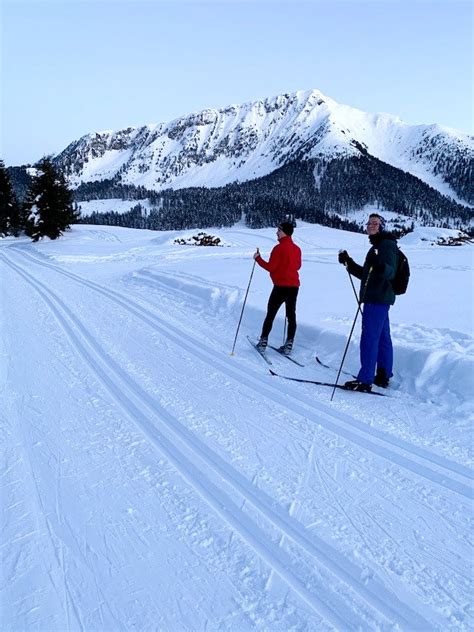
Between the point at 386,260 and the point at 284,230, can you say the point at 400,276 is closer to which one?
the point at 386,260

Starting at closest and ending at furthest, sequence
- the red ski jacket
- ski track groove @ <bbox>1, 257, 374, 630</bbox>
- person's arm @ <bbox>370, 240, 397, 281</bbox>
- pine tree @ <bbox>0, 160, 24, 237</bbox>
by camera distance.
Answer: ski track groove @ <bbox>1, 257, 374, 630</bbox>
person's arm @ <bbox>370, 240, 397, 281</bbox>
the red ski jacket
pine tree @ <bbox>0, 160, 24, 237</bbox>

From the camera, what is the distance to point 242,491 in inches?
141

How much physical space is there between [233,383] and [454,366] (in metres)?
2.89

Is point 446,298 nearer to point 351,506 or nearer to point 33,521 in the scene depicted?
point 351,506

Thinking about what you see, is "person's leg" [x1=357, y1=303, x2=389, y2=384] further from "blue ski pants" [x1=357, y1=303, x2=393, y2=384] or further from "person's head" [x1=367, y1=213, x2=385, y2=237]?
"person's head" [x1=367, y1=213, x2=385, y2=237]

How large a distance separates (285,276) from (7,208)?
1648 inches

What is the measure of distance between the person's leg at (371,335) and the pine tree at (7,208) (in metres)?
40.8

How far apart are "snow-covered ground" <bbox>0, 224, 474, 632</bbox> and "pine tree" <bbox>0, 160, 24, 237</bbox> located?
39.0 m

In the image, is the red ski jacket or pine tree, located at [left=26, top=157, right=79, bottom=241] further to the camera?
pine tree, located at [left=26, top=157, right=79, bottom=241]

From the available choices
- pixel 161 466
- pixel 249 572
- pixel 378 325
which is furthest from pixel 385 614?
pixel 378 325

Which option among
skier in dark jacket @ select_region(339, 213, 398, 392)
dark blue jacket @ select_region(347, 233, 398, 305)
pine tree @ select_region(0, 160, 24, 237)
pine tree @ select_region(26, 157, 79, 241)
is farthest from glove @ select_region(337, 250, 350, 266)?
pine tree @ select_region(0, 160, 24, 237)

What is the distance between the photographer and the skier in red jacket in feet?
24.0

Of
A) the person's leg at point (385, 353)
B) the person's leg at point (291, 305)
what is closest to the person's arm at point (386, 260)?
the person's leg at point (385, 353)

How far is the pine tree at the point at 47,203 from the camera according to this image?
33500mm
